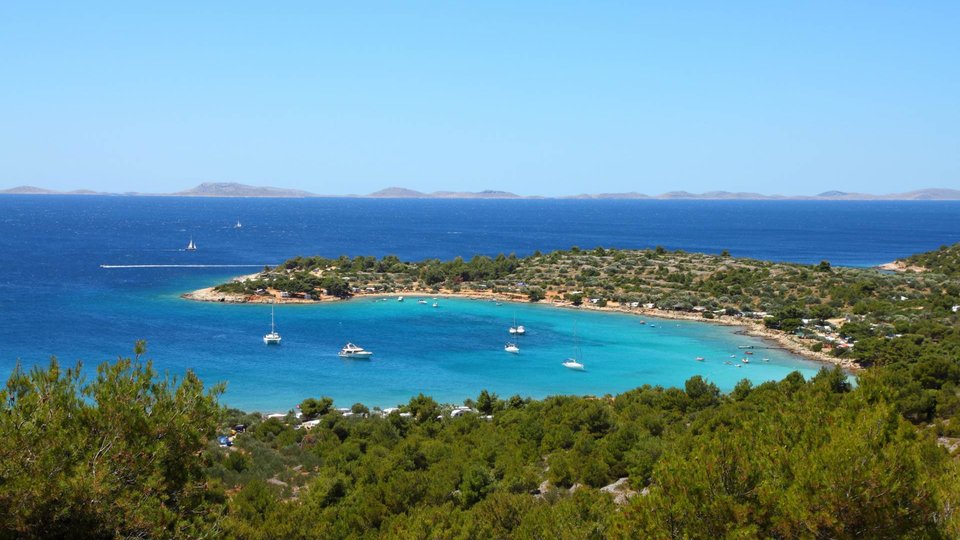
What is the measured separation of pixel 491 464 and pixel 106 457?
10787 millimetres

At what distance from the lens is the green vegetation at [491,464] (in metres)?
8.52

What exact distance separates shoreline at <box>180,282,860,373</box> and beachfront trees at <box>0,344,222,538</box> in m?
40.1

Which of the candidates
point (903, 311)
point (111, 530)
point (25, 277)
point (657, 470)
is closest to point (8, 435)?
point (111, 530)

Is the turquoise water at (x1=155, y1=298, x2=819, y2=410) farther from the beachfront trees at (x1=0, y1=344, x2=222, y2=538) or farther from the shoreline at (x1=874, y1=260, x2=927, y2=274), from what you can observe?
the shoreline at (x1=874, y1=260, x2=927, y2=274)

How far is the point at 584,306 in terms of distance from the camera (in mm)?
60438

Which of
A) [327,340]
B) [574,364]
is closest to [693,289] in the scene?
[574,364]

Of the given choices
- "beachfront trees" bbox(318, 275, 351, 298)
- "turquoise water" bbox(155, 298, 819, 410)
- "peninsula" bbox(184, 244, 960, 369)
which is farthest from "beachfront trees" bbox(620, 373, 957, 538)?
"beachfront trees" bbox(318, 275, 351, 298)

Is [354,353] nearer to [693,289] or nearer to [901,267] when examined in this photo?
[693,289]

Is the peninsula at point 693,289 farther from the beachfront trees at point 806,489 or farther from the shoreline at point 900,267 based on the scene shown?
the beachfront trees at point 806,489

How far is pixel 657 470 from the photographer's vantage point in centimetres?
970

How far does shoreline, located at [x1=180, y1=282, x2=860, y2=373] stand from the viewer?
46344mm

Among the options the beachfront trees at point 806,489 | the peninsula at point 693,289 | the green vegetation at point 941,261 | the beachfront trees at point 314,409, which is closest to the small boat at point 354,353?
the beachfront trees at point 314,409

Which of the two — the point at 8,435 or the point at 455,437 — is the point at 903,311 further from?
the point at 8,435

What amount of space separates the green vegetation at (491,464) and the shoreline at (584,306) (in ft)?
70.3
